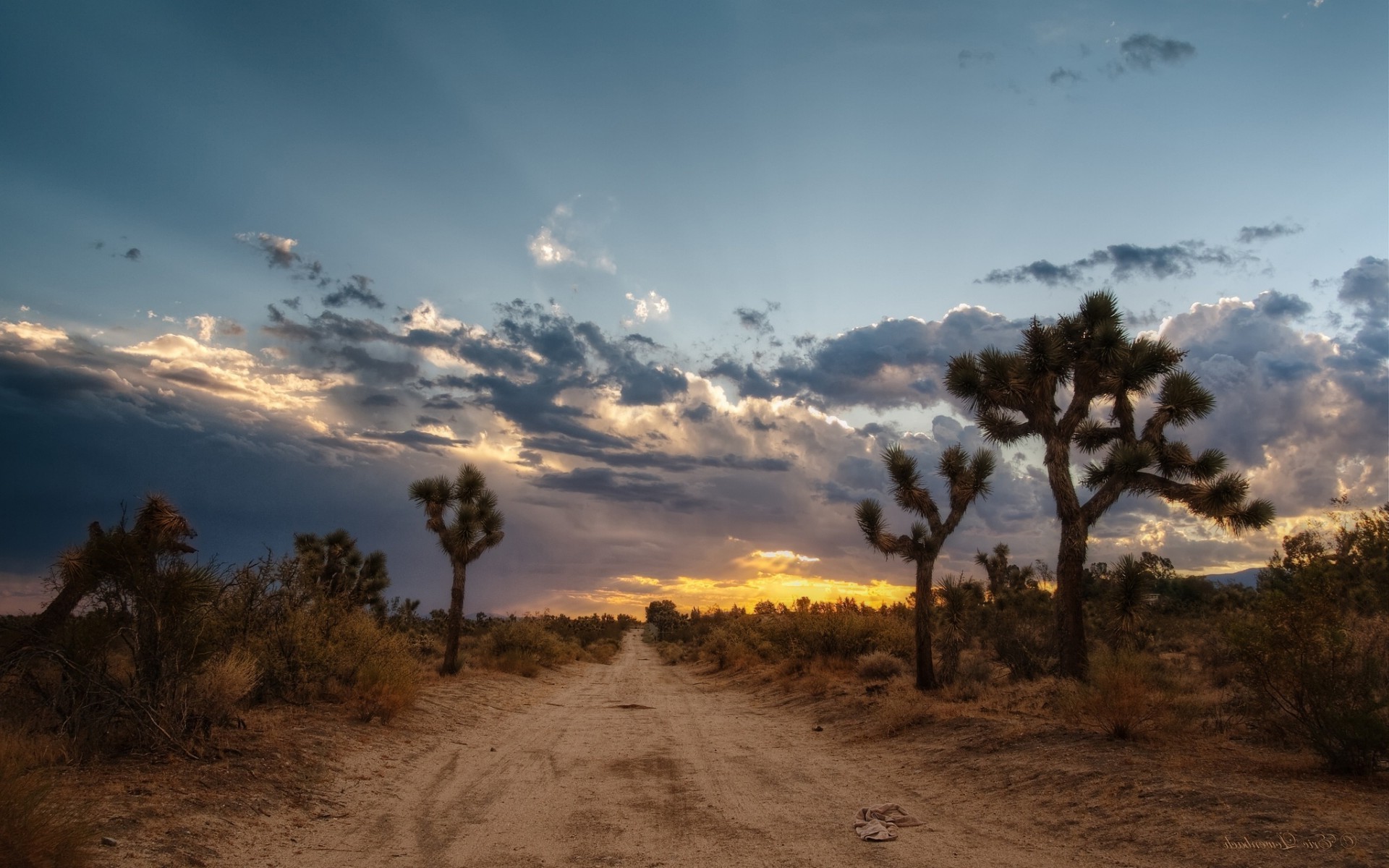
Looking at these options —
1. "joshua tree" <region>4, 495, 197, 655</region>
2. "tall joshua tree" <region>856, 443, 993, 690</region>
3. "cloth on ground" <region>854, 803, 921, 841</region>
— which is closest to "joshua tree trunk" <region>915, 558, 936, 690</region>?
"tall joshua tree" <region>856, 443, 993, 690</region>

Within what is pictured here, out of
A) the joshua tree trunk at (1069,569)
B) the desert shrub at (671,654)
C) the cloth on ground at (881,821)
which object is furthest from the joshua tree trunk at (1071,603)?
the desert shrub at (671,654)

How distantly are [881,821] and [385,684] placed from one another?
10749 mm

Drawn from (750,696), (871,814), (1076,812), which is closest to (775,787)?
(871,814)

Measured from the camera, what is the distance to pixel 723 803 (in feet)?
29.5

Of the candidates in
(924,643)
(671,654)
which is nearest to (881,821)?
(924,643)

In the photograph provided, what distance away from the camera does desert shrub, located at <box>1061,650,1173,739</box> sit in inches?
408

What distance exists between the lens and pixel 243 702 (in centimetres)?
1209

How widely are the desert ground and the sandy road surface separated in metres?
0.04

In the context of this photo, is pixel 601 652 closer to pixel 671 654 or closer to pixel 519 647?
pixel 671 654

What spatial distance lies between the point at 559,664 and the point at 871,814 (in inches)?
1284

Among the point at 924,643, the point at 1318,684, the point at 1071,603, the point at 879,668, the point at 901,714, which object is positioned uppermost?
the point at 1071,603

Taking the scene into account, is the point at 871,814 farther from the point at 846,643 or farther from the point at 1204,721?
the point at 846,643

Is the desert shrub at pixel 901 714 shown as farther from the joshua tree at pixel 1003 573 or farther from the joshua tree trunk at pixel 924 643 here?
the joshua tree at pixel 1003 573

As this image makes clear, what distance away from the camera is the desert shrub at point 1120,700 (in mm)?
10367
